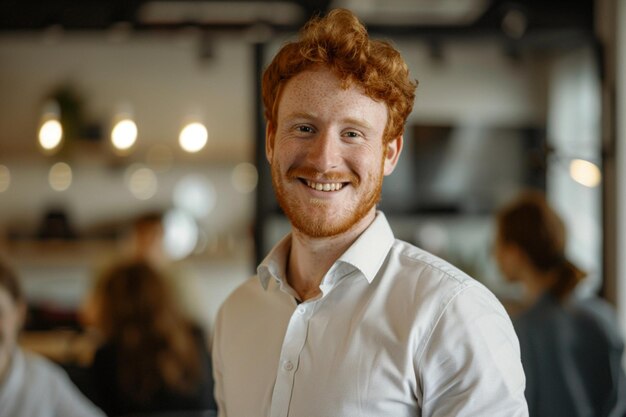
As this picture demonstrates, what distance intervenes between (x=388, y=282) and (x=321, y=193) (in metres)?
0.22

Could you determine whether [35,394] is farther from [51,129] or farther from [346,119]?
[346,119]

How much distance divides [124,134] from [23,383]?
1447mm

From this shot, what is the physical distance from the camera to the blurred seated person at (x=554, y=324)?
341cm

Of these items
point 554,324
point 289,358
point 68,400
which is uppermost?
point 289,358

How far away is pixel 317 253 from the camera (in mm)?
1584

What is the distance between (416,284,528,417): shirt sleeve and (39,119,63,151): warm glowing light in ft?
10.6

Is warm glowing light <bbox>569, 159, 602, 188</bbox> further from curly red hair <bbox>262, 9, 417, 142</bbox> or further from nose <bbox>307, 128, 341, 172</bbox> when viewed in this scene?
nose <bbox>307, 128, 341, 172</bbox>

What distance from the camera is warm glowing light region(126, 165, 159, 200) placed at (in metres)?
4.26

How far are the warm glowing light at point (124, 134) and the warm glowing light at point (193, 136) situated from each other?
254 mm

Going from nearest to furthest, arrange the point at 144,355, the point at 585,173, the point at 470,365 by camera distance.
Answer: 1. the point at 470,365
2. the point at 144,355
3. the point at 585,173

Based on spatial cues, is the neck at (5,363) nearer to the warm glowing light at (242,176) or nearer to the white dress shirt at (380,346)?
the warm glowing light at (242,176)

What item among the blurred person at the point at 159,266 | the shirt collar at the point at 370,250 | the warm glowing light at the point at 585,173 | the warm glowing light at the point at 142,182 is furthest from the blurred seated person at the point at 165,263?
the shirt collar at the point at 370,250

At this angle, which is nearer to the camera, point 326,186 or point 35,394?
point 326,186

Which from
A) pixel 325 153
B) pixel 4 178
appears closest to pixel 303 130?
pixel 325 153
